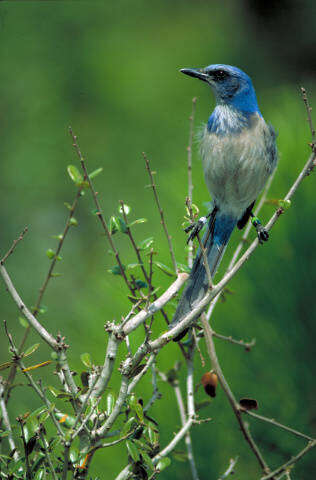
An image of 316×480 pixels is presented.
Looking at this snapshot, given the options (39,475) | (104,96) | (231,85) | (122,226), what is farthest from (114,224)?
(104,96)

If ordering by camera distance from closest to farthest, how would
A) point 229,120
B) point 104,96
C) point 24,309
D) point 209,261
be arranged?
1. point 24,309
2. point 209,261
3. point 229,120
4. point 104,96

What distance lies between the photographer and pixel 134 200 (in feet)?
8.94

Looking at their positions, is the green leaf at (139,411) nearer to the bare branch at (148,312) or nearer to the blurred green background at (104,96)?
the bare branch at (148,312)

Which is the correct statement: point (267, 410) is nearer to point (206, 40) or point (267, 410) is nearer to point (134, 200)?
point (134, 200)

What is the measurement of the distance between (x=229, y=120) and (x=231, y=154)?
5.0 inches

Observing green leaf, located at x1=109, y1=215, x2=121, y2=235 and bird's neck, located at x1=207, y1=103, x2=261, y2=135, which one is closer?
green leaf, located at x1=109, y1=215, x2=121, y2=235

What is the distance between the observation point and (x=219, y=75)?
1678 mm

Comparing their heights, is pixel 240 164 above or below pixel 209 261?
above

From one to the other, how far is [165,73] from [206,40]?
0.26 metres

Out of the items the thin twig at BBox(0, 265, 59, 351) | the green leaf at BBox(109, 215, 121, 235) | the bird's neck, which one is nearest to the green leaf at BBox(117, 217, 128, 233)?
the green leaf at BBox(109, 215, 121, 235)

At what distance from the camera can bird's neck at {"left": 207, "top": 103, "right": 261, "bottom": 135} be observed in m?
1.62

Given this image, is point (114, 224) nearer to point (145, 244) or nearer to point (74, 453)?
point (145, 244)

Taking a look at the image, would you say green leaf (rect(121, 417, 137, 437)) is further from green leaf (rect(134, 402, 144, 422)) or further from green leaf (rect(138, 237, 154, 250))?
green leaf (rect(138, 237, 154, 250))

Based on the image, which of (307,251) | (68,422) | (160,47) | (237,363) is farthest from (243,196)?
(160,47)
